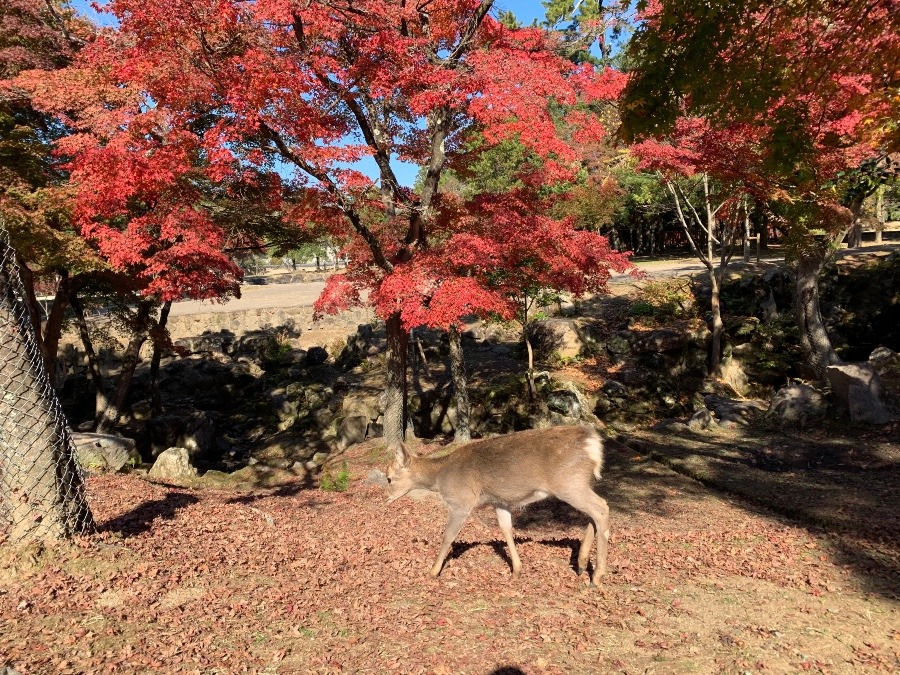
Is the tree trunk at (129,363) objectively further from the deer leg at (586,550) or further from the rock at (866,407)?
the rock at (866,407)

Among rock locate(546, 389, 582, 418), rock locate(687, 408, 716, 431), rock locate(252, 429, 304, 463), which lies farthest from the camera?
rock locate(252, 429, 304, 463)

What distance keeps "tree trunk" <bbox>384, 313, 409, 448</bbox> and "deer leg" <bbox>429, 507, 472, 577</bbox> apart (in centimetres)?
739

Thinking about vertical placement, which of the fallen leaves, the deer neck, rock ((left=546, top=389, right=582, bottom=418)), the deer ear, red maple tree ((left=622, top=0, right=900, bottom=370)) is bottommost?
rock ((left=546, top=389, right=582, bottom=418))

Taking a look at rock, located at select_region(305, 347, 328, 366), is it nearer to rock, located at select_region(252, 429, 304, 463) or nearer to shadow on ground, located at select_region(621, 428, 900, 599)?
rock, located at select_region(252, 429, 304, 463)

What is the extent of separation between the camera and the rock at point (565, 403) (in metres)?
15.3

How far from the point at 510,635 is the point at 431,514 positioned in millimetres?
4633

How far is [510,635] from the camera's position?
4.95 metres

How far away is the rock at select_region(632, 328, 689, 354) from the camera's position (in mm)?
19297

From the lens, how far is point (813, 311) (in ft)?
49.8

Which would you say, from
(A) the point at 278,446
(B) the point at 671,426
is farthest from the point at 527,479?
(A) the point at 278,446

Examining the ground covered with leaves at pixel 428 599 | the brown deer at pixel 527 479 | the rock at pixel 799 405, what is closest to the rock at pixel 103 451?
the ground covered with leaves at pixel 428 599

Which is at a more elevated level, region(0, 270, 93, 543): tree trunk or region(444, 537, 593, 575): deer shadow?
region(0, 270, 93, 543): tree trunk

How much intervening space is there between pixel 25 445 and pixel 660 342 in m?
17.7

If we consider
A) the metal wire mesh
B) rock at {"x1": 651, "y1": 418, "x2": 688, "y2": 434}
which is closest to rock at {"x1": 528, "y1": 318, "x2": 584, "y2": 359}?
rock at {"x1": 651, "y1": 418, "x2": 688, "y2": 434}
